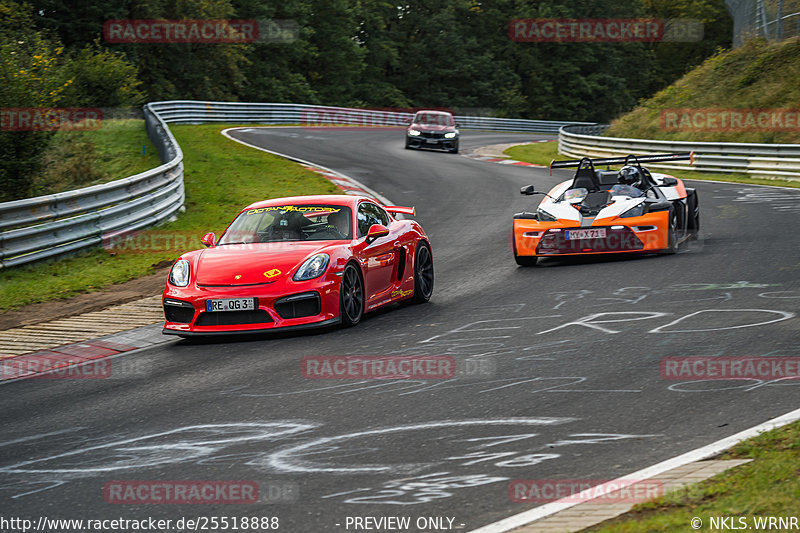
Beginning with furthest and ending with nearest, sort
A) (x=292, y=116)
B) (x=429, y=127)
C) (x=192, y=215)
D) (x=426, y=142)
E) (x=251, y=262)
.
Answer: (x=292, y=116), (x=429, y=127), (x=426, y=142), (x=192, y=215), (x=251, y=262)

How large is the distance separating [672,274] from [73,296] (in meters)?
7.24

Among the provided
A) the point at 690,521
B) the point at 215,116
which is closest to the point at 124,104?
the point at 215,116

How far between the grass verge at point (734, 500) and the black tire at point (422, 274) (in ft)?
20.4

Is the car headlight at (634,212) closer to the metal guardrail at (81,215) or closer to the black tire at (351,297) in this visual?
the black tire at (351,297)

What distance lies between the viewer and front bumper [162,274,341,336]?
9.02 meters

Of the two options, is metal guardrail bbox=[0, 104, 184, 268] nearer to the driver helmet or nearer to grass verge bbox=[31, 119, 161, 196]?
grass verge bbox=[31, 119, 161, 196]

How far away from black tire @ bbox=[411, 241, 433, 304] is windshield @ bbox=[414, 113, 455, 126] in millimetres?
25016

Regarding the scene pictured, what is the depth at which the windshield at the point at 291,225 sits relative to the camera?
10211 mm

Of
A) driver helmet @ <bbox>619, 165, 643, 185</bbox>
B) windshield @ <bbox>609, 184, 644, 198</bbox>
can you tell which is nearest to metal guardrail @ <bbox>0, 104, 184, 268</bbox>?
windshield @ <bbox>609, 184, 644, 198</bbox>

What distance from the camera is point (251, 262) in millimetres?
9438

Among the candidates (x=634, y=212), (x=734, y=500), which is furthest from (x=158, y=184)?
(x=734, y=500)

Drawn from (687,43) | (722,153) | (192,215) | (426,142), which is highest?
(687,43)

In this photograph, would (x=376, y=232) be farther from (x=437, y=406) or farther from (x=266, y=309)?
(x=437, y=406)

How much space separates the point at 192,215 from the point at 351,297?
362 inches
